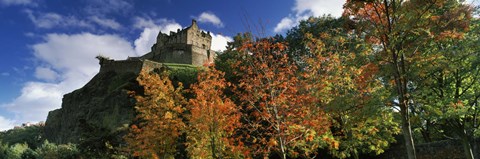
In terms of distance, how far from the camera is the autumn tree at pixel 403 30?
927 centimetres

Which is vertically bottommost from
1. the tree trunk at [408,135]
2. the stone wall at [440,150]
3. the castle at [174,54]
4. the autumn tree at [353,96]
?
the stone wall at [440,150]

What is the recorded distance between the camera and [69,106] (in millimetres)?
47906

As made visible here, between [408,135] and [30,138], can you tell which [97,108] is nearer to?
[30,138]

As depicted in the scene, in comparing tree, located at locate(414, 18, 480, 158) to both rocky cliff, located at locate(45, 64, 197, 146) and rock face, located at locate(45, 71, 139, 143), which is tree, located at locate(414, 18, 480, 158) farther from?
rock face, located at locate(45, 71, 139, 143)

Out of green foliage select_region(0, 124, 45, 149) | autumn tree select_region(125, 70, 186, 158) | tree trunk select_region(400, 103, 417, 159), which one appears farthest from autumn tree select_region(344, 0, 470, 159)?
green foliage select_region(0, 124, 45, 149)

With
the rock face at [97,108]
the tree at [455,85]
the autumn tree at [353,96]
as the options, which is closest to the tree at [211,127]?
the autumn tree at [353,96]

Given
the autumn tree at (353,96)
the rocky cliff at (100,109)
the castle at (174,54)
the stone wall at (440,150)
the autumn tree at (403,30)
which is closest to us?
the autumn tree at (403,30)

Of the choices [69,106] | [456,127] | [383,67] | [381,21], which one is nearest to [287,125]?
[383,67]

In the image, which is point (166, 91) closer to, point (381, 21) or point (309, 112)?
point (309, 112)

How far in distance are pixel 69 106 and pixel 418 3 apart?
4996 cm

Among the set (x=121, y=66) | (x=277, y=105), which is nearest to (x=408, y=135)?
(x=277, y=105)

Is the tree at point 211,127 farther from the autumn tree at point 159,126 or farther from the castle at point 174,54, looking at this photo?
the castle at point 174,54

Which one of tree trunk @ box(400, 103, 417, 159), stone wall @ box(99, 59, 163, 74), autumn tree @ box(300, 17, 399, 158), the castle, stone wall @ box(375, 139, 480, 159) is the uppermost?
the castle

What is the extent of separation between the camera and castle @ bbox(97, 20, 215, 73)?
47.8 meters
